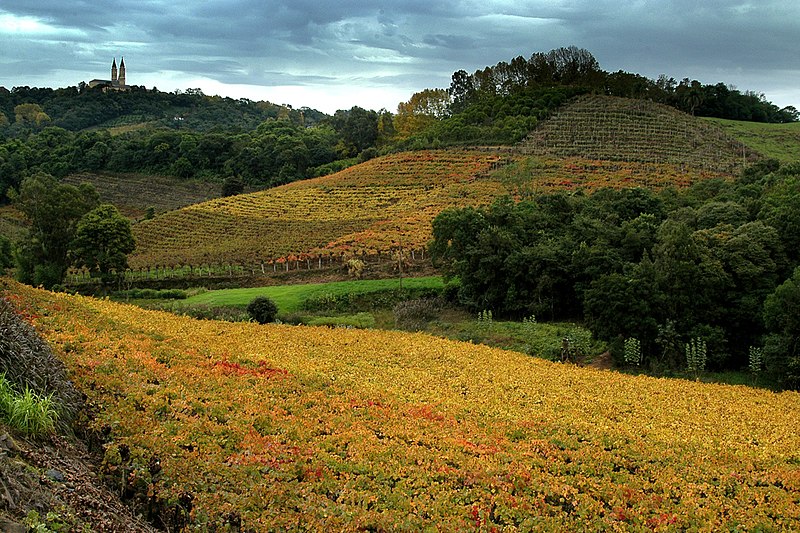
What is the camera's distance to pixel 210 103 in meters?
191

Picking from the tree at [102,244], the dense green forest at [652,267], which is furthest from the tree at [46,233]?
the dense green forest at [652,267]

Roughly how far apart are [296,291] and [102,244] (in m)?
15.3

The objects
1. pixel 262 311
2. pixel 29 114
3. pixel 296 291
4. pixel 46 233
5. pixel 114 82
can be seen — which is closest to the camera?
pixel 262 311

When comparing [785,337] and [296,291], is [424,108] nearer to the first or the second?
[296,291]

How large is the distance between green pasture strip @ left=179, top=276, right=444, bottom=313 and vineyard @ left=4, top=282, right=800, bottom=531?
19895mm

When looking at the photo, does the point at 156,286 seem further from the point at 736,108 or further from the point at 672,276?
the point at 736,108

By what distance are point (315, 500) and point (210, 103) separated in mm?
196444

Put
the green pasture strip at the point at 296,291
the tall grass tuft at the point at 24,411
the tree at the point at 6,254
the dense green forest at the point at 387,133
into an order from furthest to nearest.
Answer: the dense green forest at the point at 387,133, the tree at the point at 6,254, the green pasture strip at the point at 296,291, the tall grass tuft at the point at 24,411

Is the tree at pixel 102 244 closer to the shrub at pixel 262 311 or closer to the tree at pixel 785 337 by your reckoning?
the shrub at pixel 262 311

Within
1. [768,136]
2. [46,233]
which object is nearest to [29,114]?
[46,233]

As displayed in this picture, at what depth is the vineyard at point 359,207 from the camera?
55062 mm

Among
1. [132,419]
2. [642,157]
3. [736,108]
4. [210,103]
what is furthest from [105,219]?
→ [210,103]

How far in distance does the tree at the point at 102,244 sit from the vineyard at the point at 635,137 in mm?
53720

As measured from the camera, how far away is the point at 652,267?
29.8m
